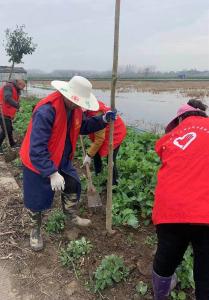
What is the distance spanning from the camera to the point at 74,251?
3463 millimetres

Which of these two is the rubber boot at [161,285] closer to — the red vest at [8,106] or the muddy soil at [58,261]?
the muddy soil at [58,261]

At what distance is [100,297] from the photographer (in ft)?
9.87

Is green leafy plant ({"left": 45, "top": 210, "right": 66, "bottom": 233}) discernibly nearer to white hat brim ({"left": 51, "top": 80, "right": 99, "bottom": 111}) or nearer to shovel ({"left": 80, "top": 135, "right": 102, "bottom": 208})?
shovel ({"left": 80, "top": 135, "right": 102, "bottom": 208})

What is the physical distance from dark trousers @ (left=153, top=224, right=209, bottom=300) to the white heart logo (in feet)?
1.59

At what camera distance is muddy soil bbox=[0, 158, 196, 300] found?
10.1 feet

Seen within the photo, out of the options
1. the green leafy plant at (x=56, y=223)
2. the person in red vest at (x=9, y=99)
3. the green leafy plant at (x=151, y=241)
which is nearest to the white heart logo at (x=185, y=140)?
the green leafy plant at (x=151, y=241)

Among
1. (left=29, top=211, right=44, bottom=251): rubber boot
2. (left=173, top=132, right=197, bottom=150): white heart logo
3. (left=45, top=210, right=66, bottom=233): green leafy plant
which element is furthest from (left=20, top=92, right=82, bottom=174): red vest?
(left=173, top=132, right=197, bottom=150): white heart logo

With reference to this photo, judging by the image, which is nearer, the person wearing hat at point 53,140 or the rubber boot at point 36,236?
the person wearing hat at point 53,140

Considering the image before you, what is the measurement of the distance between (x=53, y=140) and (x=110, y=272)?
4.04 feet

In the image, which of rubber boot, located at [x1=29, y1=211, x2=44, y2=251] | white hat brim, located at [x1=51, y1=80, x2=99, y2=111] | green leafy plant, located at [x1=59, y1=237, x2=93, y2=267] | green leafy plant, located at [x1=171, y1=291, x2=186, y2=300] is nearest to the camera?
green leafy plant, located at [x1=171, y1=291, x2=186, y2=300]

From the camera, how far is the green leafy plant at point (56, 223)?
3.93 m

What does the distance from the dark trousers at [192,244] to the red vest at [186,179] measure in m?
0.08

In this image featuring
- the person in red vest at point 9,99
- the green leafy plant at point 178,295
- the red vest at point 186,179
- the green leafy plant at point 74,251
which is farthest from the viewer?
the person in red vest at point 9,99

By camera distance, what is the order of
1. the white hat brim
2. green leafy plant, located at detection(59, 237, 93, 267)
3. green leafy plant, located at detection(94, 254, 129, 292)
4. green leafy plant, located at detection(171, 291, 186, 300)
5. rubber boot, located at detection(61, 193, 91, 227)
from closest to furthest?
1. green leafy plant, located at detection(171, 291, 186, 300)
2. green leafy plant, located at detection(94, 254, 129, 292)
3. the white hat brim
4. green leafy plant, located at detection(59, 237, 93, 267)
5. rubber boot, located at detection(61, 193, 91, 227)
